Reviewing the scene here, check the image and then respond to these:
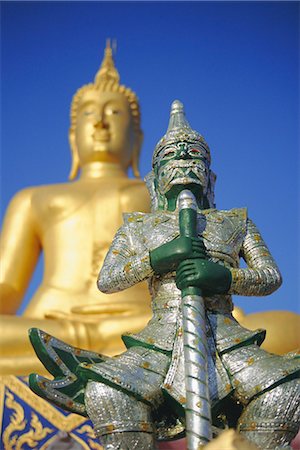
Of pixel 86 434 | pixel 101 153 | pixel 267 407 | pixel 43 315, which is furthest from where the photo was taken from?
pixel 101 153

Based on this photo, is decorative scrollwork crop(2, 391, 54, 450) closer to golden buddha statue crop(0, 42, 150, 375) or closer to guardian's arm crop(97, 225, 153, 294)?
golden buddha statue crop(0, 42, 150, 375)

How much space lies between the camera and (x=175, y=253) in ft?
8.24

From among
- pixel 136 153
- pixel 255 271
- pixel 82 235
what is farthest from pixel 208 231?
pixel 136 153

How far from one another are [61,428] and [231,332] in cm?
246

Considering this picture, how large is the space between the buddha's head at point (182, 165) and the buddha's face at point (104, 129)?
12.5ft

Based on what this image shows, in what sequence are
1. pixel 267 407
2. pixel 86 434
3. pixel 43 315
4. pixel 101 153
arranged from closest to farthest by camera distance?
pixel 267 407 < pixel 86 434 < pixel 43 315 < pixel 101 153

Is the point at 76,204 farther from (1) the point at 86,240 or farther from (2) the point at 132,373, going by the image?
(2) the point at 132,373

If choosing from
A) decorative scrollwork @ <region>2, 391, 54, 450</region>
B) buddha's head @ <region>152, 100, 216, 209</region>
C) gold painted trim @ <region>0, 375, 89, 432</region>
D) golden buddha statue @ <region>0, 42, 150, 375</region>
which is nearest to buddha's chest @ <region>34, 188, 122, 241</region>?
golden buddha statue @ <region>0, 42, 150, 375</region>

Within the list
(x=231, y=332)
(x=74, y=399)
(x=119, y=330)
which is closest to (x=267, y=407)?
(x=231, y=332)

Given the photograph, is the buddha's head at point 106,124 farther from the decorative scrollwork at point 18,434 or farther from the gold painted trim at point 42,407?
the decorative scrollwork at point 18,434

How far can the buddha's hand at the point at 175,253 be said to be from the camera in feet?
8.23

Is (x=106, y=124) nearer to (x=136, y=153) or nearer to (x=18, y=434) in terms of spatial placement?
(x=136, y=153)

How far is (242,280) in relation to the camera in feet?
8.40

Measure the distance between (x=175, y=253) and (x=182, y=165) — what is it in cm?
40
